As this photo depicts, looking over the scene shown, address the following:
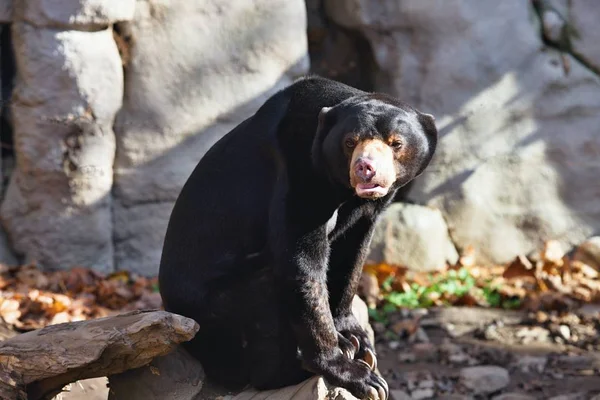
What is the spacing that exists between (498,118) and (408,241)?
1429mm

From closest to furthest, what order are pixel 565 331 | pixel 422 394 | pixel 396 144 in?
pixel 396 144
pixel 422 394
pixel 565 331

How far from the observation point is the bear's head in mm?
4094

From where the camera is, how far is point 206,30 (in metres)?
7.96

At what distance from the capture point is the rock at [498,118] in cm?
862

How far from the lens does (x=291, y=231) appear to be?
4223 mm

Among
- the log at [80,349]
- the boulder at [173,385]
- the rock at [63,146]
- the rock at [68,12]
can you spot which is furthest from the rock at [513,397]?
the rock at [68,12]

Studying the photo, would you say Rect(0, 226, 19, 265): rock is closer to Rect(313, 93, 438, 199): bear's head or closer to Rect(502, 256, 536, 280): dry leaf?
Rect(502, 256, 536, 280): dry leaf

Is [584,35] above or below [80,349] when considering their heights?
below

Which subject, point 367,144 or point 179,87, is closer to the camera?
point 367,144

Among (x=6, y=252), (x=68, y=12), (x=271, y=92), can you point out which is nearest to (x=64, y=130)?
(x=68, y=12)

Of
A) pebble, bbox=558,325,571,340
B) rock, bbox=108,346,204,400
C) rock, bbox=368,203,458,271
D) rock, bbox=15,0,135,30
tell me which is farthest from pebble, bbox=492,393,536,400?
rock, bbox=15,0,135,30

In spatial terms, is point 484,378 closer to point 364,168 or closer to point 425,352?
point 425,352

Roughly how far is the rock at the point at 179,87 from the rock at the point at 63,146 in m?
0.19

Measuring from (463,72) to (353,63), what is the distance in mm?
1215
